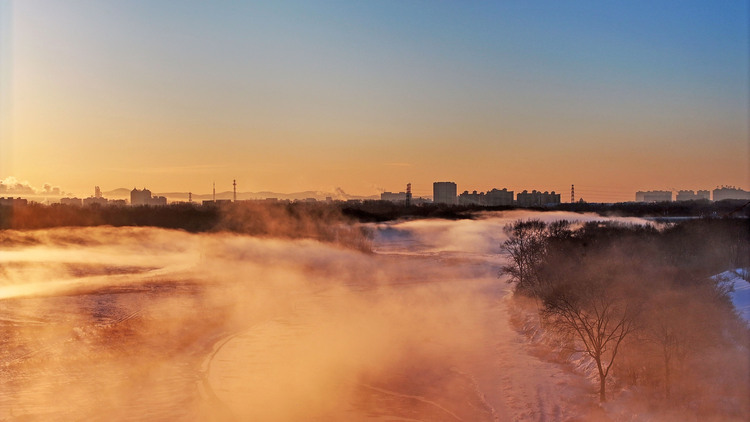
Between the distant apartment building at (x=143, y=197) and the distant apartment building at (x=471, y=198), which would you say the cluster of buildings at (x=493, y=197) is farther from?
the distant apartment building at (x=143, y=197)

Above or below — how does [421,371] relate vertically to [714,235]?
below

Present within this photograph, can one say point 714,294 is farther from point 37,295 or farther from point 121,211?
point 121,211

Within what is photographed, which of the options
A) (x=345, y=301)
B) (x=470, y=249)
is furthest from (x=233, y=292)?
(x=470, y=249)

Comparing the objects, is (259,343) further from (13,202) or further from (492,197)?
(492,197)

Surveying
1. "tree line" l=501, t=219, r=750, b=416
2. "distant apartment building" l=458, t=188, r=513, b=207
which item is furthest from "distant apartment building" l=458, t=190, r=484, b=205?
"tree line" l=501, t=219, r=750, b=416

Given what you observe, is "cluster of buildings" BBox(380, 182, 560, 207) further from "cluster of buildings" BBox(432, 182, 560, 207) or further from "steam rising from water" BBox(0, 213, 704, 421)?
"steam rising from water" BBox(0, 213, 704, 421)

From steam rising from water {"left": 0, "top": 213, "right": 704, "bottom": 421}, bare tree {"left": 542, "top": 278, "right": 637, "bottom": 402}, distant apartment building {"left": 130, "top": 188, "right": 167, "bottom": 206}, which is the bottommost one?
steam rising from water {"left": 0, "top": 213, "right": 704, "bottom": 421}
